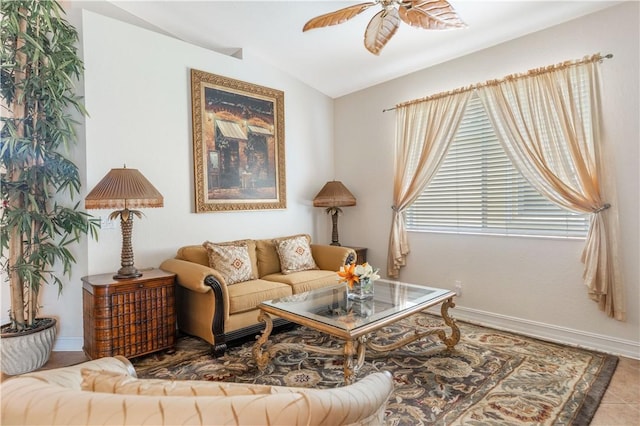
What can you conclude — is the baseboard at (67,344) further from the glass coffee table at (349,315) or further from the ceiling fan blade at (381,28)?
the ceiling fan blade at (381,28)

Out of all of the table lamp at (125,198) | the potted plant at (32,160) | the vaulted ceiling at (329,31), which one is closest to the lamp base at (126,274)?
the table lamp at (125,198)


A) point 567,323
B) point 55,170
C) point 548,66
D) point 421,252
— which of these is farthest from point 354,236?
point 55,170

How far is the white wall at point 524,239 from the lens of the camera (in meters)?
2.92

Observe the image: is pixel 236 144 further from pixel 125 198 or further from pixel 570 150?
pixel 570 150

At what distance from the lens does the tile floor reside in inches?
81.9

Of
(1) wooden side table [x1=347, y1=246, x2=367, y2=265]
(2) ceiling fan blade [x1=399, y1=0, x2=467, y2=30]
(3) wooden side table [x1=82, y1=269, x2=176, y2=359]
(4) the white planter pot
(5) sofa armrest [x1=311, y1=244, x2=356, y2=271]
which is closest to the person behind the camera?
(2) ceiling fan blade [x1=399, y1=0, x2=467, y2=30]

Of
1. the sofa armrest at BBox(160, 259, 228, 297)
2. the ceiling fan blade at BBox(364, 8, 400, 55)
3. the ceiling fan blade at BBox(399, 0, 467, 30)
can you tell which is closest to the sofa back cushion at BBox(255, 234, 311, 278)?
the sofa armrest at BBox(160, 259, 228, 297)

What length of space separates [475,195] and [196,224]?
3125 mm

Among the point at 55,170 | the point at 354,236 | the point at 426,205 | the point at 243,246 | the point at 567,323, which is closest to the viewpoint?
the point at 55,170

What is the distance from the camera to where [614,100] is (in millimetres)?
2967

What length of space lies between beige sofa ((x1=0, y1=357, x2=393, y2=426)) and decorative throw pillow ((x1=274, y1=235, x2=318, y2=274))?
3.12 metres

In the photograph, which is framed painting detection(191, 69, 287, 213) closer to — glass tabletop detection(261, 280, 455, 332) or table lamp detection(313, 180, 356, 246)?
table lamp detection(313, 180, 356, 246)

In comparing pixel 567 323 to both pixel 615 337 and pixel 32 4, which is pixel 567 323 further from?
pixel 32 4

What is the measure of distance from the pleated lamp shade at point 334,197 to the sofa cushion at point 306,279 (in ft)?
3.35
